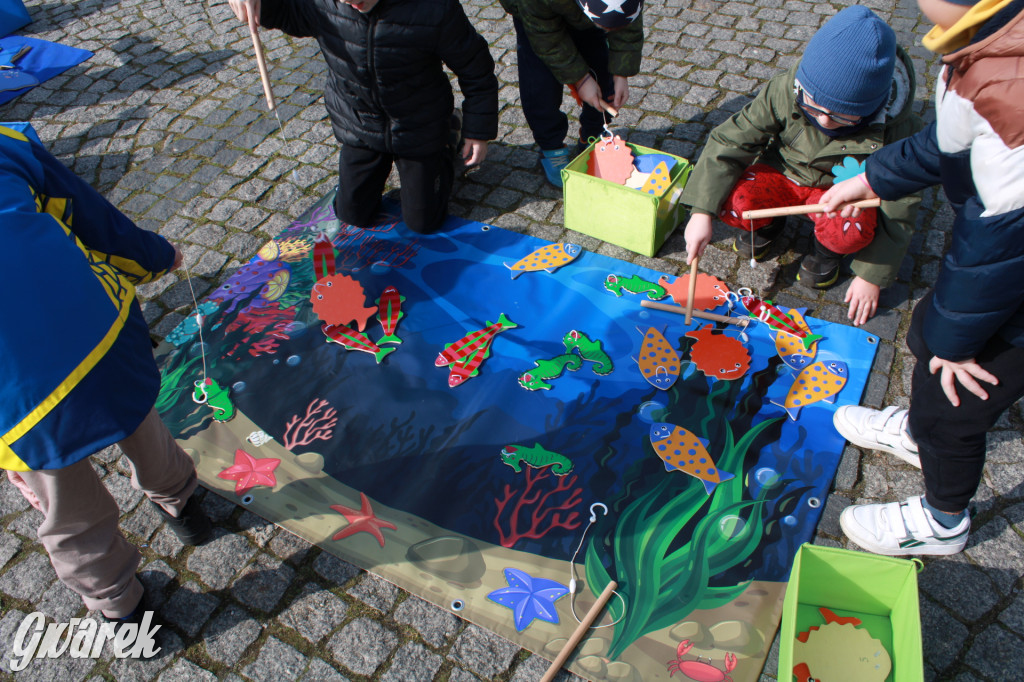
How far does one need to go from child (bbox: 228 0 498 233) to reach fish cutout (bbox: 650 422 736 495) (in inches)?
64.2

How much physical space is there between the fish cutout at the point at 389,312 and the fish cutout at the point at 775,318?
59.4 inches

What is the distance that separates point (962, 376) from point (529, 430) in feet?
4.65

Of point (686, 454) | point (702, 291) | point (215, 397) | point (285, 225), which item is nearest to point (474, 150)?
point (285, 225)

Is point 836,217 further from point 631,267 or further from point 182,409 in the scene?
point 182,409

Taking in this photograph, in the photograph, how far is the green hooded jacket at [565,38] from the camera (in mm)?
3086

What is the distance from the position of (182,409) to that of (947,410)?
2.72 meters

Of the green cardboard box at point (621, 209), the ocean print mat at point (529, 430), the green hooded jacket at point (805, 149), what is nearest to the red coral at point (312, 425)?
the ocean print mat at point (529, 430)

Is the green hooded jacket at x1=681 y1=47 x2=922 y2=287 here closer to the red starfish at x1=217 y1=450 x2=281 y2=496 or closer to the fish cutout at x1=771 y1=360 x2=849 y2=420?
the fish cutout at x1=771 y1=360 x2=849 y2=420

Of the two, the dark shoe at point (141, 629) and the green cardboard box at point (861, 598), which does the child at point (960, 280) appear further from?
the dark shoe at point (141, 629)

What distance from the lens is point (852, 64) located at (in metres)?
2.29

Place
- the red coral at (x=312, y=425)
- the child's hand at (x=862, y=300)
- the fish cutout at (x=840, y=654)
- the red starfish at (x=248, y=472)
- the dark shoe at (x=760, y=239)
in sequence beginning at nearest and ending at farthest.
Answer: the fish cutout at (x=840, y=654), the red starfish at (x=248, y=472), the red coral at (x=312, y=425), the child's hand at (x=862, y=300), the dark shoe at (x=760, y=239)

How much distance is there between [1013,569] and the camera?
2.11 metres

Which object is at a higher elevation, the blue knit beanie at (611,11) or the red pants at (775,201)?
the blue knit beanie at (611,11)

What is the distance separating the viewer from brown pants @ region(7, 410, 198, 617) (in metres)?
1.84
